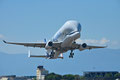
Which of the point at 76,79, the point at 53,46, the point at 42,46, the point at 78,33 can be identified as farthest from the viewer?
the point at 76,79

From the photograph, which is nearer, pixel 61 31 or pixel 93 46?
pixel 61 31

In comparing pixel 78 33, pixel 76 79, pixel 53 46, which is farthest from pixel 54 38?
pixel 76 79

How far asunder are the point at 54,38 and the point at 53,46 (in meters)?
3.20

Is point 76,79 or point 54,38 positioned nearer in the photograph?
point 54,38

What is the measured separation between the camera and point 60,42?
96.1m

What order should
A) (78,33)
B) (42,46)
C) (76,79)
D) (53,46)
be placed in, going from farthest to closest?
(76,79) < (42,46) < (53,46) < (78,33)

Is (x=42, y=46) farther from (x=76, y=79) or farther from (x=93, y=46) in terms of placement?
(x=76, y=79)

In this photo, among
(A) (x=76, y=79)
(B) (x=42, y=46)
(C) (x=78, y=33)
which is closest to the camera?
(C) (x=78, y=33)

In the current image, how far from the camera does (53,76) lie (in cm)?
15512

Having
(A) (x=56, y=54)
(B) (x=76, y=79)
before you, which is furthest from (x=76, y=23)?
(B) (x=76, y=79)

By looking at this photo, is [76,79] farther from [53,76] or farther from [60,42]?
[60,42]

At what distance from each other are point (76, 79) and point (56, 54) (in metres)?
49.6

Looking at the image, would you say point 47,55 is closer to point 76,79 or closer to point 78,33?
point 78,33

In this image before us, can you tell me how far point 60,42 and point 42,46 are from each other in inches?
371
